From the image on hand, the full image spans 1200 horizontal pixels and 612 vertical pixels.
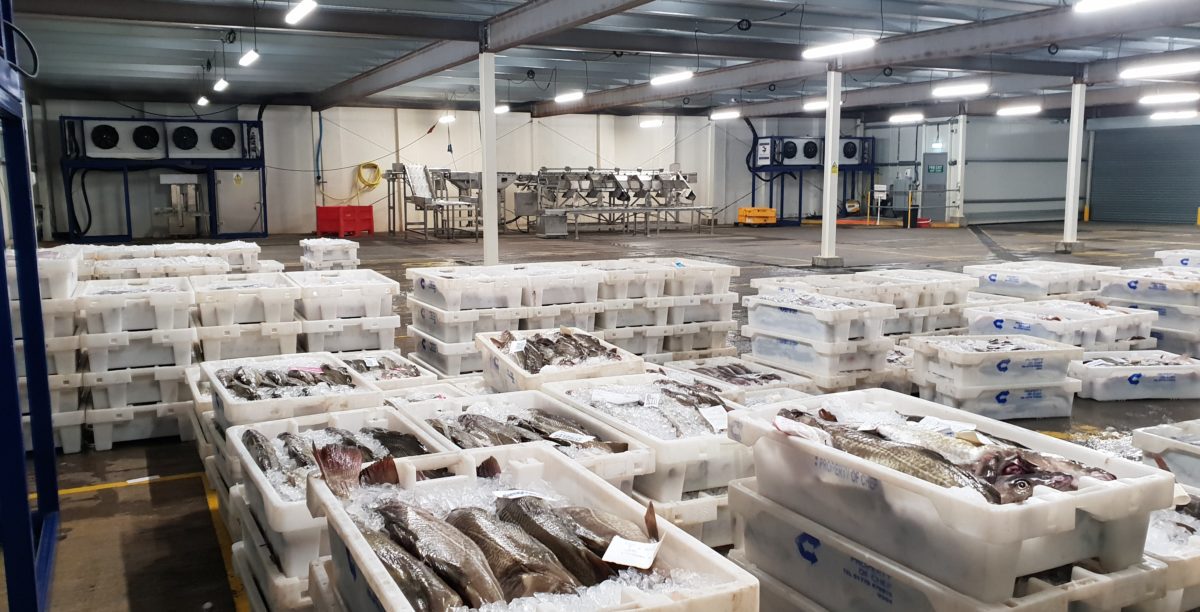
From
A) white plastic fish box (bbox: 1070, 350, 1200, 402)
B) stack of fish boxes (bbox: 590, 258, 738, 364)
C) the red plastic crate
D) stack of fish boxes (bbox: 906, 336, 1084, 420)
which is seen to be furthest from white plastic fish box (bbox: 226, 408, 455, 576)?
the red plastic crate

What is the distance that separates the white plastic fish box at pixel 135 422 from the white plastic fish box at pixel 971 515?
12.9ft

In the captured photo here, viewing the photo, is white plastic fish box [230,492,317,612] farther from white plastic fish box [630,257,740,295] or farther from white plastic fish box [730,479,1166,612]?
white plastic fish box [630,257,740,295]

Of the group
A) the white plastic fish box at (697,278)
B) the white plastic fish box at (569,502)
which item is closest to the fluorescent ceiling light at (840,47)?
the white plastic fish box at (697,278)

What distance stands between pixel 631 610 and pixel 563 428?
1719 millimetres

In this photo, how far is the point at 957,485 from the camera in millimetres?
2332

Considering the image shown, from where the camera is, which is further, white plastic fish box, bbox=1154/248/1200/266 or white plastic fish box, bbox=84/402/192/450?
white plastic fish box, bbox=1154/248/1200/266

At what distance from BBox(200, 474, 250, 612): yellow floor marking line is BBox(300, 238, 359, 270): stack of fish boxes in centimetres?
638

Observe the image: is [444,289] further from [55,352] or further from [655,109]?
[655,109]

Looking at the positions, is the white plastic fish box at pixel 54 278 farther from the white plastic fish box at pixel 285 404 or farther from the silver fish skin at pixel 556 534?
the silver fish skin at pixel 556 534

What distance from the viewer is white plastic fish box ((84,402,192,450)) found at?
199 inches

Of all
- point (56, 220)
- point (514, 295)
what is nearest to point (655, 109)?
point (56, 220)

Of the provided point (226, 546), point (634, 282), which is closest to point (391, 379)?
point (226, 546)

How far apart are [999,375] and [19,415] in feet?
17.2

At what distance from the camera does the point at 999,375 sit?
18.2ft
